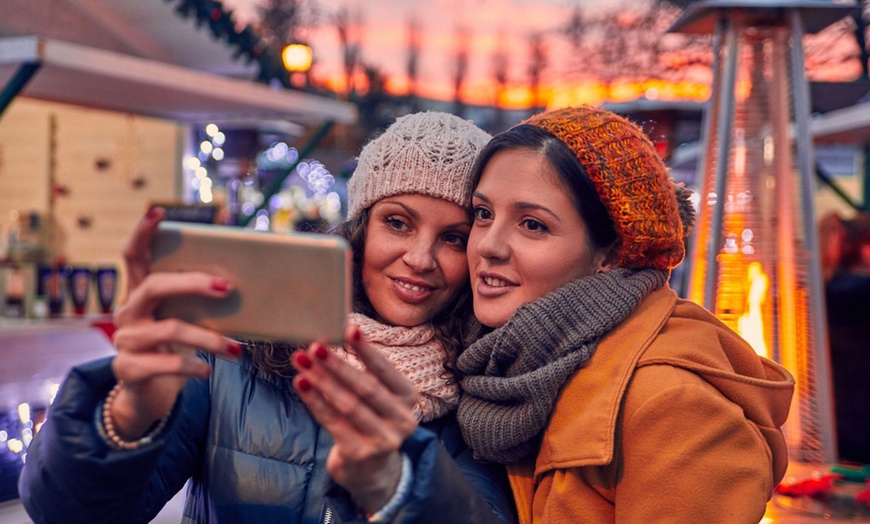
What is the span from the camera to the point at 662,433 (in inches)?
58.6

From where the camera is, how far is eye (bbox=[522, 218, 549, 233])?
170 centimetres

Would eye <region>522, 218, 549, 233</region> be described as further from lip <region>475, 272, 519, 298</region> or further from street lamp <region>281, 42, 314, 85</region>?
street lamp <region>281, 42, 314, 85</region>

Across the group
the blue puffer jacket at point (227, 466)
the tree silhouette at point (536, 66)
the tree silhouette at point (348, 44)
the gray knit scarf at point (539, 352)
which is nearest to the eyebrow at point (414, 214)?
the gray knit scarf at point (539, 352)

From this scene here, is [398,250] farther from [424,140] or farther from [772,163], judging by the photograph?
[772,163]

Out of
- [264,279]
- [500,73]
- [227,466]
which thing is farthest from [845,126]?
[500,73]

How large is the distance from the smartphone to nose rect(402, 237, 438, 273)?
67 cm

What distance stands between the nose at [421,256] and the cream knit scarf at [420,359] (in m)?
0.13

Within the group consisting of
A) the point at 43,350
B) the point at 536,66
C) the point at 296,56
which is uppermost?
the point at 536,66

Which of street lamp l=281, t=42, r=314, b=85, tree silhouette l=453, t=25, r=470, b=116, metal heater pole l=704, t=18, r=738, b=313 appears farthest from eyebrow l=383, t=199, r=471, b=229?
tree silhouette l=453, t=25, r=470, b=116

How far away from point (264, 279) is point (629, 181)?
0.77 m

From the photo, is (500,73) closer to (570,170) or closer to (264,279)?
(570,170)

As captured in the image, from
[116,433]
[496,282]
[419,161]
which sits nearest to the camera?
[116,433]

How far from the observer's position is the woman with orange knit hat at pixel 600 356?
1479mm

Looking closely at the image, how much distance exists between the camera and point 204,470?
5.61 feet
